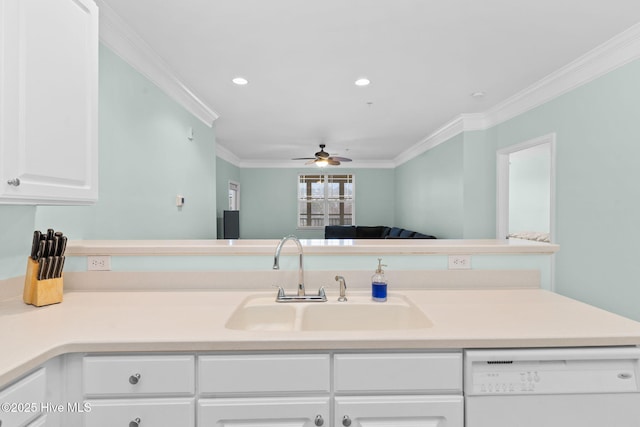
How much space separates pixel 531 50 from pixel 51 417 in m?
3.62

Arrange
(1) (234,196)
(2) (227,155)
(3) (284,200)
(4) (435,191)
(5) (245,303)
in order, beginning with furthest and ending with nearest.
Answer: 1. (3) (284,200)
2. (1) (234,196)
3. (2) (227,155)
4. (4) (435,191)
5. (5) (245,303)

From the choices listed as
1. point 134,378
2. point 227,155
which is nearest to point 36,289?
point 134,378

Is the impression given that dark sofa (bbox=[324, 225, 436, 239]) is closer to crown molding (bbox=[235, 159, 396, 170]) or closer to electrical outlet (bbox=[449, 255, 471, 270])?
crown molding (bbox=[235, 159, 396, 170])

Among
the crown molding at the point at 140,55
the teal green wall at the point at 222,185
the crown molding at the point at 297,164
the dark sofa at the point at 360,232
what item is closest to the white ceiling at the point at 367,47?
the crown molding at the point at 140,55

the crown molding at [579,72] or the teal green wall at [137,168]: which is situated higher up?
the crown molding at [579,72]

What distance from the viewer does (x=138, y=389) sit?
103cm

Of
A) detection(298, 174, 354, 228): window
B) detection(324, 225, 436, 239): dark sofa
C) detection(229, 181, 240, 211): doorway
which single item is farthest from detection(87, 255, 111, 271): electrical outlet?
detection(298, 174, 354, 228): window

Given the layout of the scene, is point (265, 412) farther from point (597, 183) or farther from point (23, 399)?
point (597, 183)

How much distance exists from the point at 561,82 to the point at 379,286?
10.0ft

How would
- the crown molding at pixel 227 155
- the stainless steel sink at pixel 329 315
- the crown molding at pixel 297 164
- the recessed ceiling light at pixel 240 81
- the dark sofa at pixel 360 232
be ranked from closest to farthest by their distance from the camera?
the stainless steel sink at pixel 329 315, the recessed ceiling light at pixel 240 81, the crown molding at pixel 227 155, the dark sofa at pixel 360 232, the crown molding at pixel 297 164

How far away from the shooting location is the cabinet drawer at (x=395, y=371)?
1.05 m

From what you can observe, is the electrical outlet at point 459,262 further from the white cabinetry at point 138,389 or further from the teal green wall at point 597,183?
the teal green wall at point 597,183

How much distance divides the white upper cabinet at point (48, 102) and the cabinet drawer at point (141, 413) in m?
0.76

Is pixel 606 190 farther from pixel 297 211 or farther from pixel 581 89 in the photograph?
pixel 297 211
